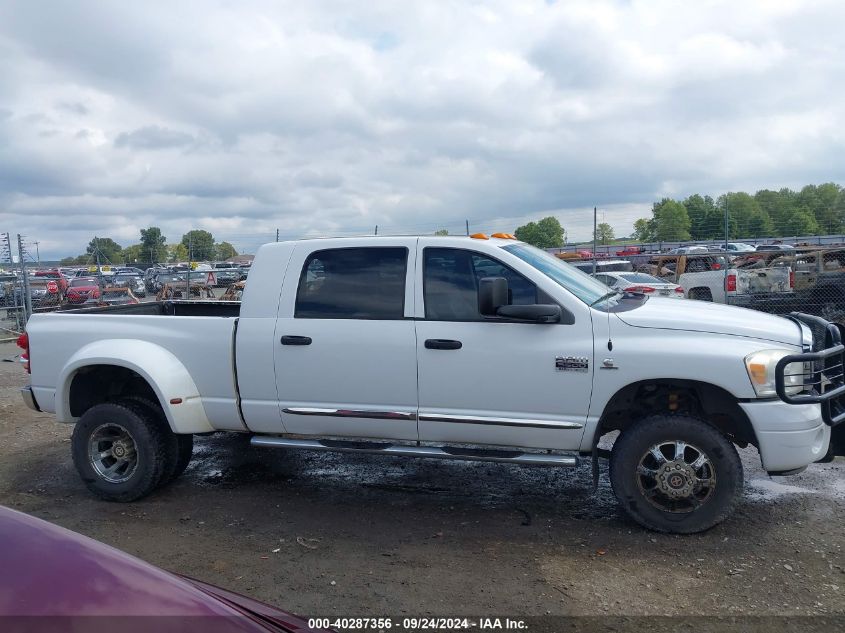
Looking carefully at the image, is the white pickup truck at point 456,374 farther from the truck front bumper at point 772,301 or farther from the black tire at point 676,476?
the truck front bumper at point 772,301

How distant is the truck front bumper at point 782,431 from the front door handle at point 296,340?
2.90 m

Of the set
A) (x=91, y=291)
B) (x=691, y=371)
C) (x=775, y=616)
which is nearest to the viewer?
(x=775, y=616)

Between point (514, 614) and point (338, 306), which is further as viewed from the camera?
point (338, 306)

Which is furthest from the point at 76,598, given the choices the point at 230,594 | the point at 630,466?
the point at 630,466

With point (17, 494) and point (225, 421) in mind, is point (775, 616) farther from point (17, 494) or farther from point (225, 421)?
point (17, 494)

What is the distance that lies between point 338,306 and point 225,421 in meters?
1.26

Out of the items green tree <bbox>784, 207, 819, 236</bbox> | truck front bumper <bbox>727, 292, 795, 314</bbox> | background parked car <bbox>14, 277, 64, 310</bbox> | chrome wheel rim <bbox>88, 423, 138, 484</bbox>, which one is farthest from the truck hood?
green tree <bbox>784, 207, 819, 236</bbox>

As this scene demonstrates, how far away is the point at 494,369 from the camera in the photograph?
4.69 metres

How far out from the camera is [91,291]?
22297mm

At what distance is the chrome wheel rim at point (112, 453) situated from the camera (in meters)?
5.46

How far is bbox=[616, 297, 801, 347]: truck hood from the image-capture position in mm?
4477

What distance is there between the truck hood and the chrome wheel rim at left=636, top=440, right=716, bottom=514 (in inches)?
29.6

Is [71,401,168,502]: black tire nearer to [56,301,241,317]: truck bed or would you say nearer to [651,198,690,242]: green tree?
[56,301,241,317]: truck bed

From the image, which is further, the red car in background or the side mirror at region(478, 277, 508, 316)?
the red car in background
